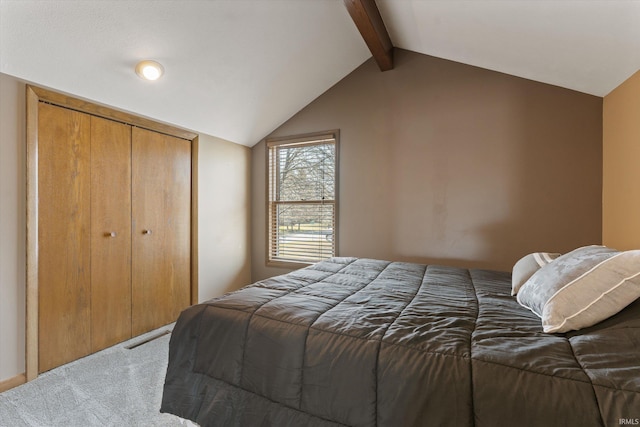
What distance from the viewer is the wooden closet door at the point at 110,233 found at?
92.6 inches

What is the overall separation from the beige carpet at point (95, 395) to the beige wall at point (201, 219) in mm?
248

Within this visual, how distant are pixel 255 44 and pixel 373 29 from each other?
973 millimetres

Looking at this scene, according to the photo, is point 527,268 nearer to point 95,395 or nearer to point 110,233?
point 95,395

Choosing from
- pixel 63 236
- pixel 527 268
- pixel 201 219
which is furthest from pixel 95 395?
pixel 527 268

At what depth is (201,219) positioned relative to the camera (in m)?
3.24

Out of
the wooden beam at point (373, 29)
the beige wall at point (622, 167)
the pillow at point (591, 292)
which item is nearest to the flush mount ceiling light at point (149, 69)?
the wooden beam at point (373, 29)

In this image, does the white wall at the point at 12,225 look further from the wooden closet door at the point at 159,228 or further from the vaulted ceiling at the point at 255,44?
the wooden closet door at the point at 159,228

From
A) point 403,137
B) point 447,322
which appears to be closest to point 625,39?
point 403,137

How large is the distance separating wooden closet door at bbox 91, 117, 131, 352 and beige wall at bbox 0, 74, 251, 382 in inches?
17.4

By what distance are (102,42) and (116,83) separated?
333mm

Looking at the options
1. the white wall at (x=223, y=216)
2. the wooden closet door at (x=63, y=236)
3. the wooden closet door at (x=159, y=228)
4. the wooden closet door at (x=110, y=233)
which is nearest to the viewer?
the wooden closet door at (x=63, y=236)

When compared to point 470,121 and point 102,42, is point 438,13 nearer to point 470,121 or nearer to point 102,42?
point 470,121

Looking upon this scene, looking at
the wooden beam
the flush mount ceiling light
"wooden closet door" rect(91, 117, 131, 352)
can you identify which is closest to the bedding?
"wooden closet door" rect(91, 117, 131, 352)

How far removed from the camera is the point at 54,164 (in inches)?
82.5
